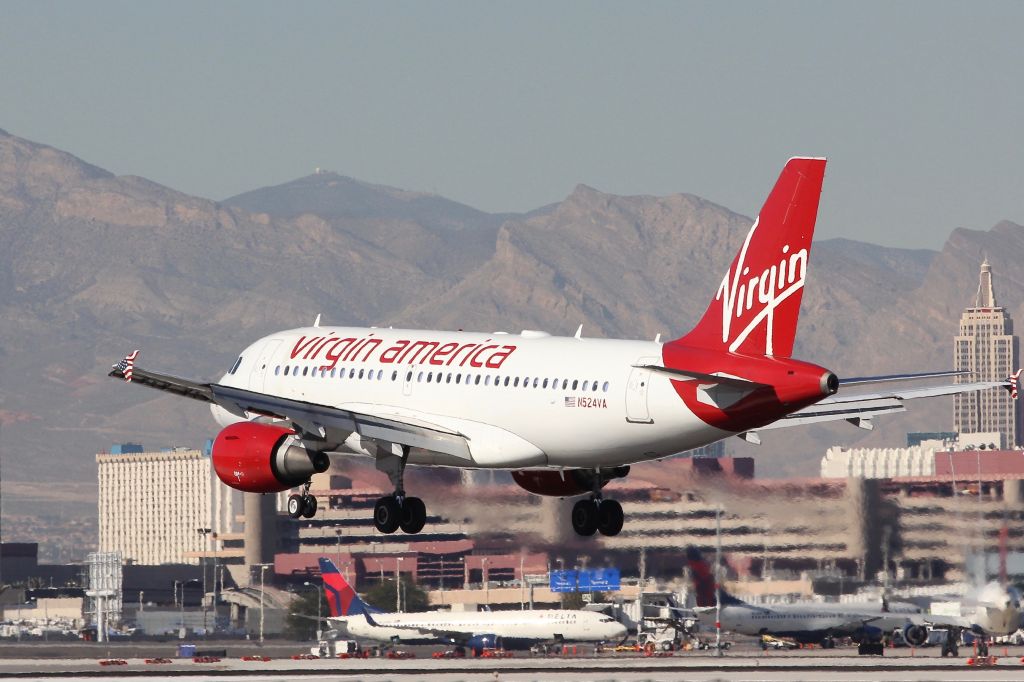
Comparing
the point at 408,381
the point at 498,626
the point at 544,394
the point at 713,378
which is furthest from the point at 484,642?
the point at 713,378

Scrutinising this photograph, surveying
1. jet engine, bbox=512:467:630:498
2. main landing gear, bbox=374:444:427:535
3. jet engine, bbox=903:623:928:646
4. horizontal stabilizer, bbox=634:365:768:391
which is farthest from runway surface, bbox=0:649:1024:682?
horizontal stabilizer, bbox=634:365:768:391

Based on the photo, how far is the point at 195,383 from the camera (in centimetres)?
6688

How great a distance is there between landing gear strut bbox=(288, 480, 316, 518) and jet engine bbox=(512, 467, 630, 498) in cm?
717

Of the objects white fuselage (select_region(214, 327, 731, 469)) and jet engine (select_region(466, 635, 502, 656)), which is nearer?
white fuselage (select_region(214, 327, 731, 469))

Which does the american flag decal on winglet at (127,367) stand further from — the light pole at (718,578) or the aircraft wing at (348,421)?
the light pole at (718,578)

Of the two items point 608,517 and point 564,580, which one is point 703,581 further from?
point 608,517

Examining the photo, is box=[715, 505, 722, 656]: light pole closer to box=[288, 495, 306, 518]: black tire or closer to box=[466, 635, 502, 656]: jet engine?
box=[466, 635, 502, 656]: jet engine

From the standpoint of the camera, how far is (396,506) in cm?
7175

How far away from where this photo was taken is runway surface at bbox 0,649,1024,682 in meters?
102

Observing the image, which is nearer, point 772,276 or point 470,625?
point 772,276

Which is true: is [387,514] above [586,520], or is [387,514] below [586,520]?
above

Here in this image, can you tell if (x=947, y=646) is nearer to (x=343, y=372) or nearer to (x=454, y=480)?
(x=454, y=480)

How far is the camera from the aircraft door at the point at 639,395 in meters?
65.4

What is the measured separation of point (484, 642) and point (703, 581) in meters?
26.0
